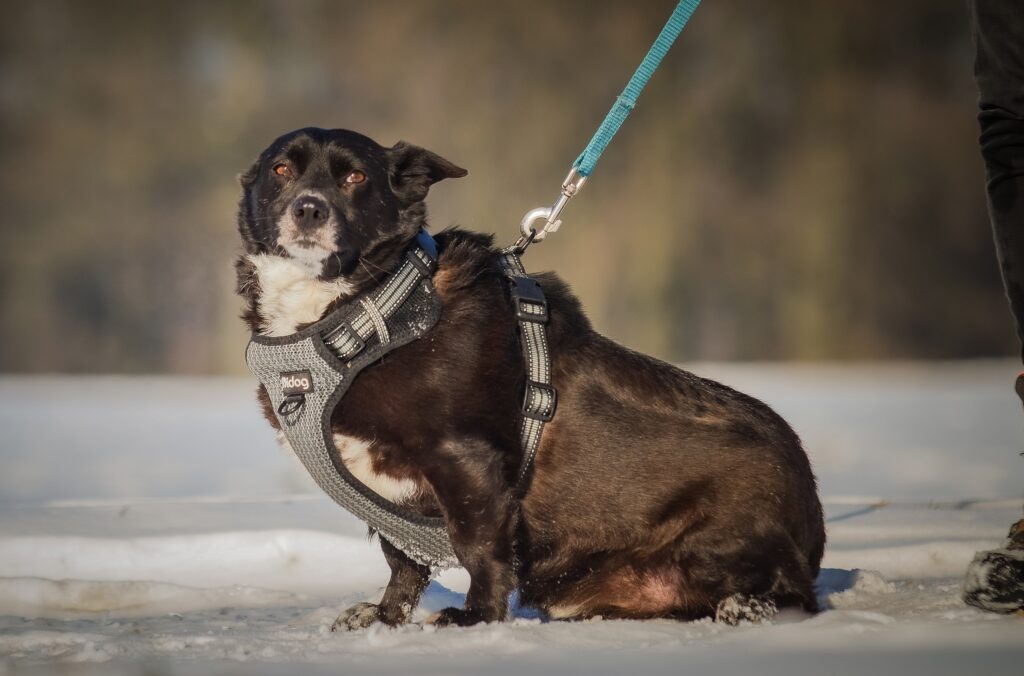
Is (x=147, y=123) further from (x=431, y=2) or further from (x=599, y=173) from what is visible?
(x=599, y=173)

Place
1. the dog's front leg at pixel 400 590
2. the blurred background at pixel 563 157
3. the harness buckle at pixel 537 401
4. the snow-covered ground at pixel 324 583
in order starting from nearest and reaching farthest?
1. the snow-covered ground at pixel 324 583
2. the harness buckle at pixel 537 401
3. the dog's front leg at pixel 400 590
4. the blurred background at pixel 563 157

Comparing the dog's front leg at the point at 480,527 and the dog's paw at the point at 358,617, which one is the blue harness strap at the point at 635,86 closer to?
the dog's front leg at the point at 480,527

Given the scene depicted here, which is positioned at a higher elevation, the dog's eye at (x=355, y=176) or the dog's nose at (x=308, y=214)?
the dog's eye at (x=355, y=176)

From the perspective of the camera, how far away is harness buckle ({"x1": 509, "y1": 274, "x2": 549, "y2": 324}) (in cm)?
285

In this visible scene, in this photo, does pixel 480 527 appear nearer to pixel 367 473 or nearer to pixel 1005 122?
pixel 367 473

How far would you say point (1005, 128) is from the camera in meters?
2.74

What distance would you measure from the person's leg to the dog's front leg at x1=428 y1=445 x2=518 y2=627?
125 cm

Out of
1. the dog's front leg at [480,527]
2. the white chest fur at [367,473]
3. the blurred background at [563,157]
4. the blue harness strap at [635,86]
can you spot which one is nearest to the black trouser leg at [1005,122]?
the blue harness strap at [635,86]

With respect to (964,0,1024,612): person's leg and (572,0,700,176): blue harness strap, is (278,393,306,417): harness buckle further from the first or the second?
(964,0,1024,612): person's leg

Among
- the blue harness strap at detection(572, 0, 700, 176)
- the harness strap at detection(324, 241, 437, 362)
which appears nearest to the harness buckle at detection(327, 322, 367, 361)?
the harness strap at detection(324, 241, 437, 362)

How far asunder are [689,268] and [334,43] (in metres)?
10.1

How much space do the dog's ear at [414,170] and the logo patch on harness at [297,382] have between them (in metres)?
0.69

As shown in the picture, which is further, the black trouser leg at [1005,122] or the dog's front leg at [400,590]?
the dog's front leg at [400,590]

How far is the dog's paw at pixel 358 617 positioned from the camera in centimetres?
283
